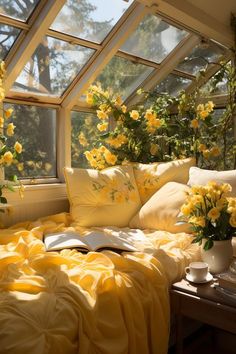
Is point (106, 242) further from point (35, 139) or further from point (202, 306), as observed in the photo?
point (35, 139)

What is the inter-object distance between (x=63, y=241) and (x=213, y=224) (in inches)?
31.5

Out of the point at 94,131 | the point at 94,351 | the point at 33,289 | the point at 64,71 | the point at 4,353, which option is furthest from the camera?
the point at 94,131

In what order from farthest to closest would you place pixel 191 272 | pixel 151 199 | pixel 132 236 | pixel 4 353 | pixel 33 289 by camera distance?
pixel 151 199
pixel 132 236
pixel 191 272
pixel 33 289
pixel 4 353

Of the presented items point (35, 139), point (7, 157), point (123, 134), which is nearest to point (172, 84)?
point (123, 134)

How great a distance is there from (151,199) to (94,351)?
56.6 inches

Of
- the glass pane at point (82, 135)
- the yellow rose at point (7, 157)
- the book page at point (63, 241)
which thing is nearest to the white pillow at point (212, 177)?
the book page at point (63, 241)

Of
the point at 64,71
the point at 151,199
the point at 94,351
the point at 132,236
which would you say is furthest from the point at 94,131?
the point at 94,351

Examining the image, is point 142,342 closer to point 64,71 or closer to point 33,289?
point 33,289

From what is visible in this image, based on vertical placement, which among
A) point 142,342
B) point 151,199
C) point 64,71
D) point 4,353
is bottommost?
point 142,342

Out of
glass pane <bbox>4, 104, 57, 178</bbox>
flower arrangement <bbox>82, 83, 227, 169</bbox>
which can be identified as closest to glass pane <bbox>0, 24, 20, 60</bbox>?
glass pane <bbox>4, 104, 57, 178</bbox>

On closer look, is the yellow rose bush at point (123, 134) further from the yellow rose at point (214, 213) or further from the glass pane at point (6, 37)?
the yellow rose at point (214, 213)

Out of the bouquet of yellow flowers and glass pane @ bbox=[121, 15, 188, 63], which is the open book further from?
glass pane @ bbox=[121, 15, 188, 63]

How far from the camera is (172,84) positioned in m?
3.74

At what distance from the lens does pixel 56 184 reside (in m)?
2.91
